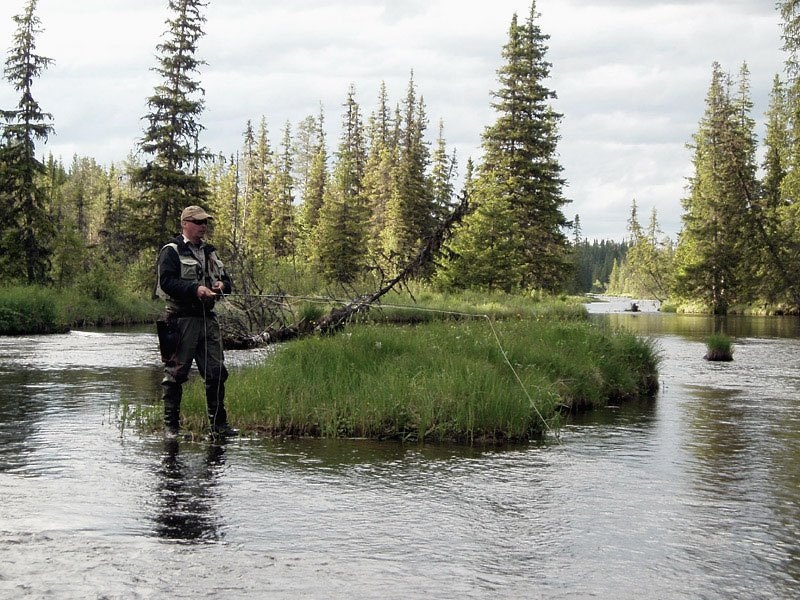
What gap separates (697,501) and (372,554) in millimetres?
2970

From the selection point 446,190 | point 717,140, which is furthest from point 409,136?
point 717,140

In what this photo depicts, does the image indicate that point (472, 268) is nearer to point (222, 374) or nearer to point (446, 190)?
point (446, 190)

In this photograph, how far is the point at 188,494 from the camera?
647 centimetres

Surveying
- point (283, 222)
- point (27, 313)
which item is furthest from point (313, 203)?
point (27, 313)

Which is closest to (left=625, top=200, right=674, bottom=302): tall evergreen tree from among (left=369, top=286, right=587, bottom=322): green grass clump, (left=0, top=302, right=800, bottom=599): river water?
(left=369, top=286, right=587, bottom=322): green grass clump

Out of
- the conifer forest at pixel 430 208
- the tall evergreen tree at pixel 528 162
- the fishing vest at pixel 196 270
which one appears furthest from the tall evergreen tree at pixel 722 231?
the fishing vest at pixel 196 270

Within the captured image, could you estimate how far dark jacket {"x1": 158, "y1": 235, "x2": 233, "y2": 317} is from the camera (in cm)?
820

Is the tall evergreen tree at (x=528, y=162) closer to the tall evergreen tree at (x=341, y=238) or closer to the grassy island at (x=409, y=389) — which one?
the tall evergreen tree at (x=341, y=238)

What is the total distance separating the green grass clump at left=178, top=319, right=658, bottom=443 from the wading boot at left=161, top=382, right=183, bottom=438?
0.28m

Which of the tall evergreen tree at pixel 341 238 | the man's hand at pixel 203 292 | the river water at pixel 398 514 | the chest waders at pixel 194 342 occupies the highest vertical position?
the tall evergreen tree at pixel 341 238

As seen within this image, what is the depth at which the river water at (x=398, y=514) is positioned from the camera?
4648 mm

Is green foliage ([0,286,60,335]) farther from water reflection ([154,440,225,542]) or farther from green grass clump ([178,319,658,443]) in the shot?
water reflection ([154,440,225,542])

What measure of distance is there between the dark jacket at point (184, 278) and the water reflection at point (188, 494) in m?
1.38

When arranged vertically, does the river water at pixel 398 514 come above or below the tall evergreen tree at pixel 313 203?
below
